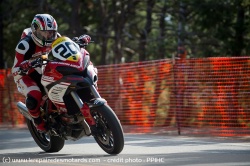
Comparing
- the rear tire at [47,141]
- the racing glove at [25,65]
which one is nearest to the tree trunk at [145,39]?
the rear tire at [47,141]

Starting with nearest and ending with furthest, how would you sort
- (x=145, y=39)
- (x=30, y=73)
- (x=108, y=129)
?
1. (x=108, y=129)
2. (x=30, y=73)
3. (x=145, y=39)

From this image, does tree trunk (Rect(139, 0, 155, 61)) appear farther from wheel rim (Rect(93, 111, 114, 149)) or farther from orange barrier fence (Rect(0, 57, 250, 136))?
wheel rim (Rect(93, 111, 114, 149))

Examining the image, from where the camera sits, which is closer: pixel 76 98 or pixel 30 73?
pixel 76 98

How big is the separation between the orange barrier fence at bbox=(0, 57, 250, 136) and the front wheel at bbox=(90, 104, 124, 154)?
5.20 metres

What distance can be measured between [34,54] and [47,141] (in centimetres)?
144

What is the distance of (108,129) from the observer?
9656 mm

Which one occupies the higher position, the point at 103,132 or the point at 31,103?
the point at 31,103

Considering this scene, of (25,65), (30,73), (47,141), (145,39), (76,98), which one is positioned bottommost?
(145,39)

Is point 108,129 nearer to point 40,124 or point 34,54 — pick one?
point 40,124

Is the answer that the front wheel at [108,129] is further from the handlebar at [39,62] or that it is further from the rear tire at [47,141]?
the rear tire at [47,141]

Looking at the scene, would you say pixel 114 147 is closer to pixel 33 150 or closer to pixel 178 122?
pixel 33 150

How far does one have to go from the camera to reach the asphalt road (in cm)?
924

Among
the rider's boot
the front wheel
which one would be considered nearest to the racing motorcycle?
the front wheel

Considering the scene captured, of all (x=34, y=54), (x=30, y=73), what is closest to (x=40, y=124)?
(x=30, y=73)
